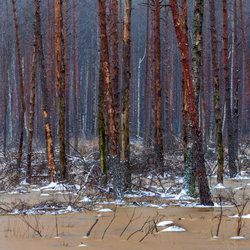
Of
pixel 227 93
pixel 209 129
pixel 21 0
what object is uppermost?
pixel 21 0

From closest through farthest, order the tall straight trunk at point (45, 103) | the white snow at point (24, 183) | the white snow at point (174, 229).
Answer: the white snow at point (174, 229), the tall straight trunk at point (45, 103), the white snow at point (24, 183)

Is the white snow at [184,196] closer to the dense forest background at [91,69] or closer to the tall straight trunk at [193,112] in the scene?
the tall straight trunk at [193,112]

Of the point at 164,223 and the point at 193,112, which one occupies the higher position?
the point at 193,112

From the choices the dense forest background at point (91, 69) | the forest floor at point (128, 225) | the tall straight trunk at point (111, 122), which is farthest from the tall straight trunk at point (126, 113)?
the dense forest background at point (91, 69)

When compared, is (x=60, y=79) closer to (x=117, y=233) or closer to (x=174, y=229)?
(x=117, y=233)

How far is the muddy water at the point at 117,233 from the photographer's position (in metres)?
3.80

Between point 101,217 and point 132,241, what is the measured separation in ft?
4.96

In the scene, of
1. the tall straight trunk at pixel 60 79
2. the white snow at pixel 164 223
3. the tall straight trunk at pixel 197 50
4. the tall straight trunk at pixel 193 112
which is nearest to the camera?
the white snow at pixel 164 223

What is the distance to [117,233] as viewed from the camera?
4441 millimetres

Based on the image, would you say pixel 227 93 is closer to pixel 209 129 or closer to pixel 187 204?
pixel 187 204

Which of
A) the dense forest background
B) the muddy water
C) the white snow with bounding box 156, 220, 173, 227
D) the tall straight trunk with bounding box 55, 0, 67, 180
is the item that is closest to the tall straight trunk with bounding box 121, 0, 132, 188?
the tall straight trunk with bounding box 55, 0, 67, 180

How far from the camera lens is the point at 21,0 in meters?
33.9

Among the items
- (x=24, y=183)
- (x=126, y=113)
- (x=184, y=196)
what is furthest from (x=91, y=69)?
(x=184, y=196)

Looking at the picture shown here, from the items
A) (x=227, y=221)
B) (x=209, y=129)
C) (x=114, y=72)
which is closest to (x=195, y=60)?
(x=114, y=72)
